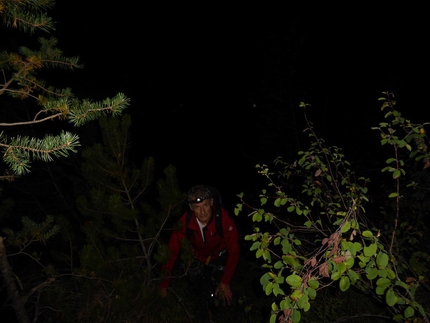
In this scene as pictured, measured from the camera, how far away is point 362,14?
26.7 feet

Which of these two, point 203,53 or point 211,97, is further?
point 211,97

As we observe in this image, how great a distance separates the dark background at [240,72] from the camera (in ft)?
18.4

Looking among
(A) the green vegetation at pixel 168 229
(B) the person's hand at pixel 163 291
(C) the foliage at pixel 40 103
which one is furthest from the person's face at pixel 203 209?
(C) the foliage at pixel 40 103

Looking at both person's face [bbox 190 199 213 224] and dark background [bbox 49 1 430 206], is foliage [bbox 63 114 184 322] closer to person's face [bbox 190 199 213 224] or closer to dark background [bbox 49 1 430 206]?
person's face [bbox 190 199 213 224]

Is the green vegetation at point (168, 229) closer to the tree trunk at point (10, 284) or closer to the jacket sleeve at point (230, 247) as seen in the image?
the tree trunk at point (10, 284)

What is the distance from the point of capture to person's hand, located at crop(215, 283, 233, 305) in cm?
399

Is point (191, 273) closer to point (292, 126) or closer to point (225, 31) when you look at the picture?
point (292, 126)

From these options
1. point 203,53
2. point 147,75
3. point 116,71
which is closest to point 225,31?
point 203,53

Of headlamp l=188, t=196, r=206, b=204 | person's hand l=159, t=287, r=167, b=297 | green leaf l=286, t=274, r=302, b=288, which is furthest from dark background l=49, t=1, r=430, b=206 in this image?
green leaf l=286, t=274, r=302, b=288

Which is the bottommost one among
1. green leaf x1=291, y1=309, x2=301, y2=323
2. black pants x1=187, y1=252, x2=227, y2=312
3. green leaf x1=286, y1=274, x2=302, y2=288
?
black pants x1=187, y1=252, x2=227, y2=312

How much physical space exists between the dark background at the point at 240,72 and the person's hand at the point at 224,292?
3073 mm

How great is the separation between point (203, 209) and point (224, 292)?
1334 millimetres

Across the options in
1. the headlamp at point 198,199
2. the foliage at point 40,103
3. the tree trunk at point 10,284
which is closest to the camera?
the foliage at point 40,103

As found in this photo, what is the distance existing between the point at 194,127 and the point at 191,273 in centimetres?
1220
